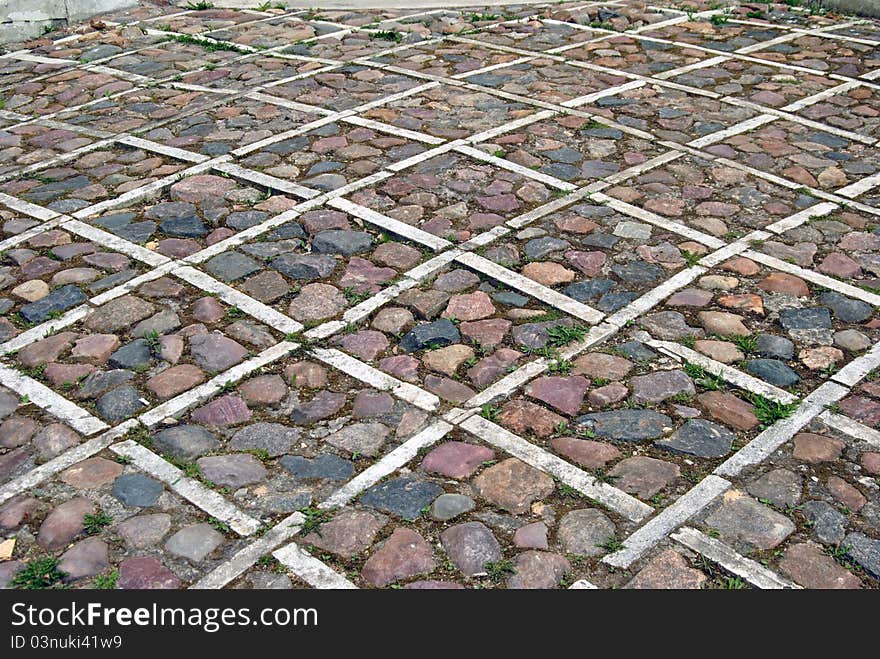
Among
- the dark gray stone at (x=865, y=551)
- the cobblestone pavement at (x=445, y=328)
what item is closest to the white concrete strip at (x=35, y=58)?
the cobblestone pavement at (x=445, y=328)

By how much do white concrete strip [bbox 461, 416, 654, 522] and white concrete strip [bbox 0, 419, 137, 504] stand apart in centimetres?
118

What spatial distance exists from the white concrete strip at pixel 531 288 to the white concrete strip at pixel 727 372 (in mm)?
304

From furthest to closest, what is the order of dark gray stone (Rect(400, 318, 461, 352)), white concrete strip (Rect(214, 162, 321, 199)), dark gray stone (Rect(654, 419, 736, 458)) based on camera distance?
white concrete strip (Rect(214, 162, 321, 199)), dark gray stone (Rect(400, 318, 461, 352)), dark gray stone (Rect(654, 419, 736, 458))

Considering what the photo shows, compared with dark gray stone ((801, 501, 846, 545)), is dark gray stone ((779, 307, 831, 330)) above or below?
above

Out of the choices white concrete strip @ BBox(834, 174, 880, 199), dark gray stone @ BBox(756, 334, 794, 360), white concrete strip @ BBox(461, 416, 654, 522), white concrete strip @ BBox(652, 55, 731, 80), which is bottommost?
white concrete strip @ BBox(461, 416, 654, 522)

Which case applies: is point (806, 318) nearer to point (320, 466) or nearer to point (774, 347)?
point (774, 347)

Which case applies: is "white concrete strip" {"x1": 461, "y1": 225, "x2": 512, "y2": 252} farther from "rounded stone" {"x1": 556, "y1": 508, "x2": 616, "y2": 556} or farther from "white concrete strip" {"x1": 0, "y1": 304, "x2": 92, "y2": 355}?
"rounded stone" {"x1": 556, "y1": 508, "x2": 616, "y2": 556}

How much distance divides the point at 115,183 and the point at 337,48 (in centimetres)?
285

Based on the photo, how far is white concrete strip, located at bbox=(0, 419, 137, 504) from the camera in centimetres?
315

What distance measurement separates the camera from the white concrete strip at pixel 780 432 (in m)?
3.20

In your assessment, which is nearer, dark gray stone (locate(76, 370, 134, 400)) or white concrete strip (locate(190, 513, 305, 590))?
white concrete strip (locate(190, 513, 305, 590))

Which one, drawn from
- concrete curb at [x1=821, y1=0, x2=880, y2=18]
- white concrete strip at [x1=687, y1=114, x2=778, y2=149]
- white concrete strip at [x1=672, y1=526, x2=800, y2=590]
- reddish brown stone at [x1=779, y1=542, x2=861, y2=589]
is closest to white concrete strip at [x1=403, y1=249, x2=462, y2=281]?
white concrete strip at [x1=672, y1=526, x2=800, y2=590]

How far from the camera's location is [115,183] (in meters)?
5.28

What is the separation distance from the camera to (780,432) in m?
3.33
